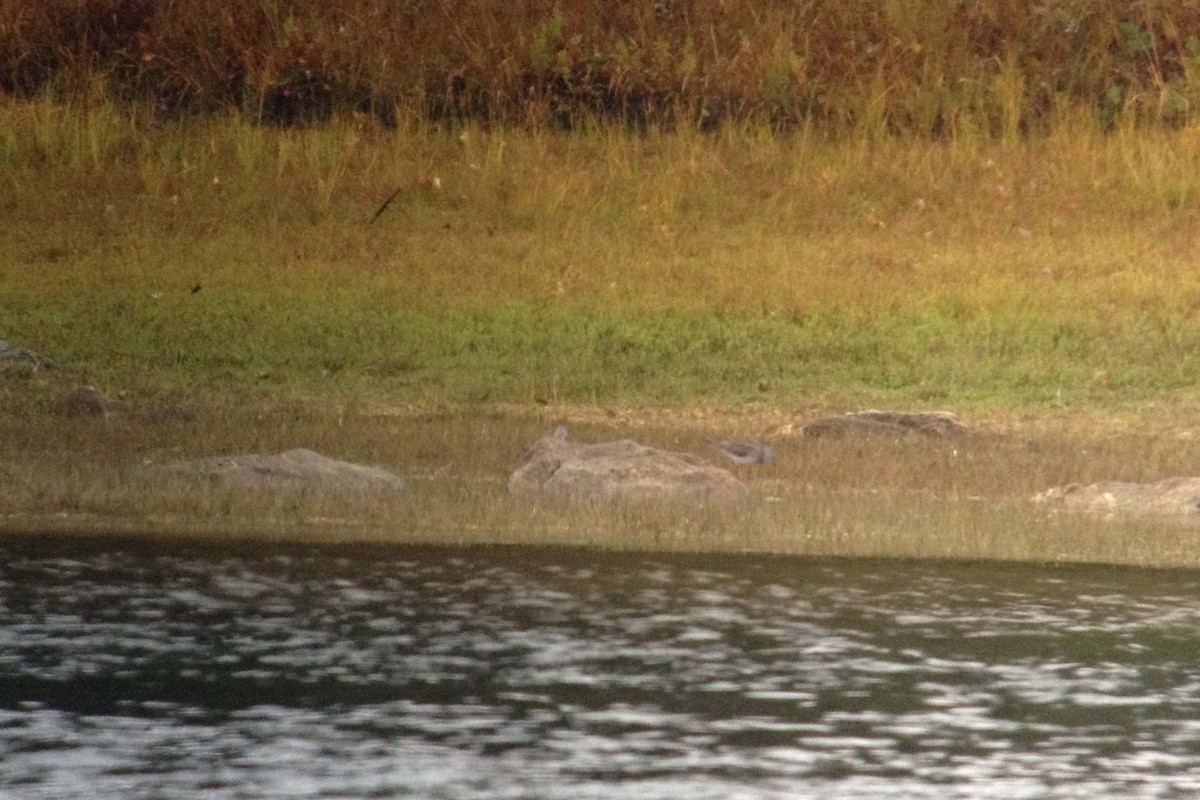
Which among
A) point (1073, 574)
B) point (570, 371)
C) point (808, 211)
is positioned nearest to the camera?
point (1073, 574)

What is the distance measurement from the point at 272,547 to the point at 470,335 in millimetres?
6379

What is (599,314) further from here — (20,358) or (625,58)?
(625,58)

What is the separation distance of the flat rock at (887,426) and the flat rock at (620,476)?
185 centimetres

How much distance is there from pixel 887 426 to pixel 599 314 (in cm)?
375

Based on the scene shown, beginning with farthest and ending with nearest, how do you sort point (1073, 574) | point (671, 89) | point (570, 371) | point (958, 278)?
1. point (671, 89)
2. point (958, 278)
3. point (570, 371)
4. point (1073, 574)

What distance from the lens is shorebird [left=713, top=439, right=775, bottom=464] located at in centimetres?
1166

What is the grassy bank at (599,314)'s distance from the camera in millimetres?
10125

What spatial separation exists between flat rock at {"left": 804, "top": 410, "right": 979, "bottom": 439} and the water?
138 inches

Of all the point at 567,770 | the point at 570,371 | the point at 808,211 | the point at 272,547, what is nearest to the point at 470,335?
the point at 570,371

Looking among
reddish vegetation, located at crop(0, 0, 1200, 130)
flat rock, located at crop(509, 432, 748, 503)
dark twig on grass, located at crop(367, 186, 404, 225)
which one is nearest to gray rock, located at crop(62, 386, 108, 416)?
flat rock, located at crop(509, 432, 748, 503)

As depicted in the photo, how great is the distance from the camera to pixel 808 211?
60.1ft

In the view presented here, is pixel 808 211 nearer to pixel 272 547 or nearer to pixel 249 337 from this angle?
pixel 249 337

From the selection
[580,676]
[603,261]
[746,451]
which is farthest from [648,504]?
[603,261]

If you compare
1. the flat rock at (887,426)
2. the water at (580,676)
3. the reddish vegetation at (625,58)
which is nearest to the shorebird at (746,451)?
the flat rock at (887,426)
